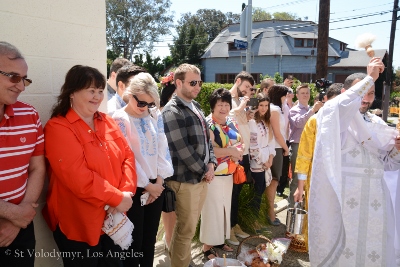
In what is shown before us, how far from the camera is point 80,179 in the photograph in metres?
1.92

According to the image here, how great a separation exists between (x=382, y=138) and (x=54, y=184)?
9.05 feet

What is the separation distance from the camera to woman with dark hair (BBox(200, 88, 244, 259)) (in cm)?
349

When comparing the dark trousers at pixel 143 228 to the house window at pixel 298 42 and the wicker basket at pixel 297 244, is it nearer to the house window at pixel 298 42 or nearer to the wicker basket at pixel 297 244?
the wicker basket at pixel 297 244

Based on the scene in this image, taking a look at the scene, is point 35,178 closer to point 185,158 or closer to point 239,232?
point 185,158

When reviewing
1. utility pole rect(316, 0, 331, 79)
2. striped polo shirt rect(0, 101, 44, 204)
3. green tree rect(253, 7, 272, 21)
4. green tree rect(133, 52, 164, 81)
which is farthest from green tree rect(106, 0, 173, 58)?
striped polo shirt rect(0, 101, 44, 204)

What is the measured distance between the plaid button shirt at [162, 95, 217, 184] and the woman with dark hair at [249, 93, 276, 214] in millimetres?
1423

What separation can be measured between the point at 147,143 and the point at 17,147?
1019 mm

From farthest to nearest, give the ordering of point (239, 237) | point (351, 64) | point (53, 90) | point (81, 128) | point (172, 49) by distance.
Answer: point (172, 49) → point (351, 64) → point (239, 237) → point (53, 90) → point (81, 128)

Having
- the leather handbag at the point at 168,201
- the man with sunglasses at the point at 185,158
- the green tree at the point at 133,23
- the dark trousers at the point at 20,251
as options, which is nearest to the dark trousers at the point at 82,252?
the dark trousers at the point at 20,251

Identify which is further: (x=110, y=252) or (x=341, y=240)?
(x=341, y=240)

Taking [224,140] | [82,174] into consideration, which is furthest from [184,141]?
[82,174]

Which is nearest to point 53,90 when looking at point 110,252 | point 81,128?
point 81,128

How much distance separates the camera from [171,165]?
2.78 meters

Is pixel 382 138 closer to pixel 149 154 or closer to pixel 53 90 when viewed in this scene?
pixel 149 154
